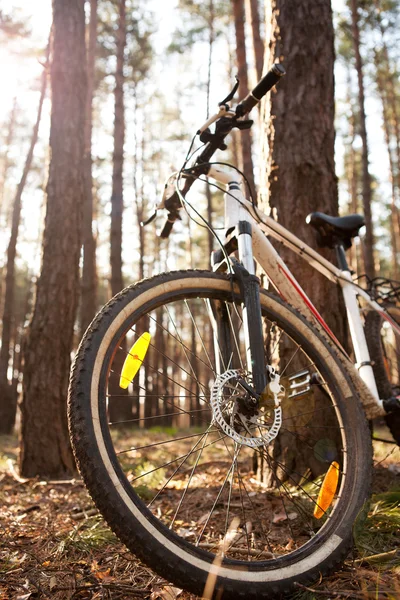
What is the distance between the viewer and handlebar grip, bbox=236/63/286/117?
193cm

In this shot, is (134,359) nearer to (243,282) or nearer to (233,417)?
(233,417)

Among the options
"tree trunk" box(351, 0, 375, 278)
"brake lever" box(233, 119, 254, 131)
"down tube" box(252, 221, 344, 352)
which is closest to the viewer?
"brake lever" box(233, 119, 254, 131)

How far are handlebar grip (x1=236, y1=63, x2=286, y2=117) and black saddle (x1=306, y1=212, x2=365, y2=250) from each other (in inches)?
34.6

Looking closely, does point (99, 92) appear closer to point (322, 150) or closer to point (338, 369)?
point (322, 150)

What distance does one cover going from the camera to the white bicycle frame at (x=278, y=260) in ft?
6.87

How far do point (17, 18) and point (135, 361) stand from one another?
16.4m

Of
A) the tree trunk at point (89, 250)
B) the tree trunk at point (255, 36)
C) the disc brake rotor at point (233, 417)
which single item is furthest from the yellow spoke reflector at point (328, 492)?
the tree trunk at point (255, 36)

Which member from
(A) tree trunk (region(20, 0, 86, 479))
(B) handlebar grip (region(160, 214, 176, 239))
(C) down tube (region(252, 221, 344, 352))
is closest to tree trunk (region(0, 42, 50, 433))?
(A) tree trunk (region(20, 0, 86, 479))

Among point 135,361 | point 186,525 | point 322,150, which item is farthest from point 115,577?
point 322,150

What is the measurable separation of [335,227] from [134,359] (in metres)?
1.55

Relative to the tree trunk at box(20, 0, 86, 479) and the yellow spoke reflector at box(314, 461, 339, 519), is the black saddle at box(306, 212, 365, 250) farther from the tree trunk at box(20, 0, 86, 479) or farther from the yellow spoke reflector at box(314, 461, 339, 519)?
the tree trunk at box(20, 0, 86, 479)

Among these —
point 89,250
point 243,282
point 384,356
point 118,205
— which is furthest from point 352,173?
point 243,282

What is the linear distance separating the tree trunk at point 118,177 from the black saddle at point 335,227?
26.5 feet

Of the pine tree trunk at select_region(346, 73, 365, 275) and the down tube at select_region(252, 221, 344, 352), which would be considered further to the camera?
the pine tree trunk at select_region(346, 73, 365, 275)
